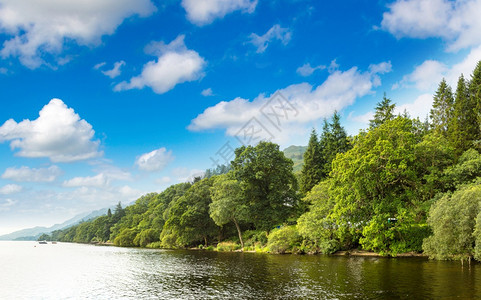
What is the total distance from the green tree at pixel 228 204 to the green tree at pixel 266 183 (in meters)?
1.57

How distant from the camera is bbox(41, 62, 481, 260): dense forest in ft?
118

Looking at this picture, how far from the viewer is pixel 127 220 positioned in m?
138

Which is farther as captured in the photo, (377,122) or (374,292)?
(377,122)

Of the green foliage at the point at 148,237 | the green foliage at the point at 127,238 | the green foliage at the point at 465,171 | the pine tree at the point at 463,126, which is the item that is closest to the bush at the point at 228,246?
the green foliage at the point at 148,237

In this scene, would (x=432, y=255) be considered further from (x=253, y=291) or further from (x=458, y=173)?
(x=253, y=291)

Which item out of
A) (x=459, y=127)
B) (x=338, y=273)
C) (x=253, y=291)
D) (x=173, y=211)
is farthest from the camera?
(x=173, y=211)

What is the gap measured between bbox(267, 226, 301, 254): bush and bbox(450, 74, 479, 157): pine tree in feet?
109

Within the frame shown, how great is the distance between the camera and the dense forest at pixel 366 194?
3611 cm

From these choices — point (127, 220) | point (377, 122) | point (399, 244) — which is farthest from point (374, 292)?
point (127, 220)

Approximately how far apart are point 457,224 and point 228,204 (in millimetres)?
41514

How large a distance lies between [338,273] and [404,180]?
841 inches

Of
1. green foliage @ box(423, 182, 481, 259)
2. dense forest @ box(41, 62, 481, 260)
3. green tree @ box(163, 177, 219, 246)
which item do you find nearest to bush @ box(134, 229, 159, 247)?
dense forest @ box(41, 62, 481, 260)

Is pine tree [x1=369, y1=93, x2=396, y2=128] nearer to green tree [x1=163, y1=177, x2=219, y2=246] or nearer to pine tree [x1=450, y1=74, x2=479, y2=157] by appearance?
pine tree [x1=450, y1=74, x2=479, y2=157]

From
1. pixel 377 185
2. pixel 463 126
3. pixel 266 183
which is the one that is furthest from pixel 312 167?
pixel 377 185
